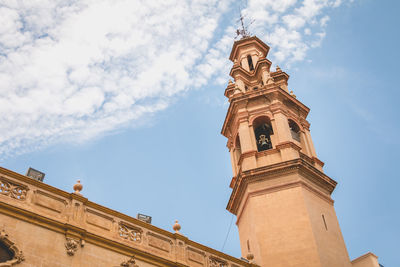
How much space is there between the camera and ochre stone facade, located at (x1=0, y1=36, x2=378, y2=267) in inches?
588

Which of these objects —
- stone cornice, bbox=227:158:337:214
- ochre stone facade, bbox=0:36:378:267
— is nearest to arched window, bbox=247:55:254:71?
ochre stone facade, bbox=0:36:378:267

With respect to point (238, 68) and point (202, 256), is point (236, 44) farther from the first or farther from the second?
point (202, 256)

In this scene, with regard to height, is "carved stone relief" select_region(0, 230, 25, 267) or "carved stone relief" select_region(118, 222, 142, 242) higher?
"carved stone relief" select_region(118, 222, 142, 242)

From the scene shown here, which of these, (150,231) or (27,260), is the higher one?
(150,231)

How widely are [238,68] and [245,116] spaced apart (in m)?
5.58

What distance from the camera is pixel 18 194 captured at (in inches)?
601

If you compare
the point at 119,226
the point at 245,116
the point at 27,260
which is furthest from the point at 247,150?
the point at 27,260

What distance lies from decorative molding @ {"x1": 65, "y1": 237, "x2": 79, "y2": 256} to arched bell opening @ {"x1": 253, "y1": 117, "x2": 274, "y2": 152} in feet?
46.8

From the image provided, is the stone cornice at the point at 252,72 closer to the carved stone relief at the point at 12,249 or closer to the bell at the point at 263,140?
the bell at the point at 263,140

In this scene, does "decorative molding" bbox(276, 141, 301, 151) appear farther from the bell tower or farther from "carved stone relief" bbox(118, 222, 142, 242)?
"carved stone relief" bbox(118, 222, 142, 242)

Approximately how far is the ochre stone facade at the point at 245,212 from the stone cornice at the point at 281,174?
5 cm

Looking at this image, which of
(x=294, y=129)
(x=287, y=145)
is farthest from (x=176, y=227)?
(x=294, y=129)

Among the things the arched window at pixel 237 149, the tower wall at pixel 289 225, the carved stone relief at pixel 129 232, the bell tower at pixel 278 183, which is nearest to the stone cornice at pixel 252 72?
the bell tower at pixel 278 183

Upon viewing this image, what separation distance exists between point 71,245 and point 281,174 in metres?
12.2
